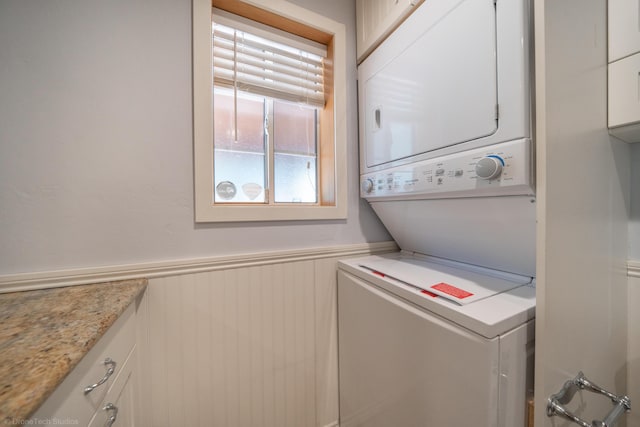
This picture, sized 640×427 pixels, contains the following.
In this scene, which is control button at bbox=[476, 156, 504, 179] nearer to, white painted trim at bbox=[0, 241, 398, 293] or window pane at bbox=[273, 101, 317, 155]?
white painted trim at bbox=[0, 241, 398, 293]

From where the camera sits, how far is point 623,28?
0.76m

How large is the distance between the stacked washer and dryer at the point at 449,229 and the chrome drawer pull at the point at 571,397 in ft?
0.26

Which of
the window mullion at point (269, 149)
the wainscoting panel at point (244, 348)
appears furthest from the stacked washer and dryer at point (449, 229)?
the window mullion at point (269, 149)

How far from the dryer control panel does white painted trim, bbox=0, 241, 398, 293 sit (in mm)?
509

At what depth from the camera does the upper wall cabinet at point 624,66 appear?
731 millimetres

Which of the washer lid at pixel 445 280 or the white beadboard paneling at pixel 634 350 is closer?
the washer lid at pixel 445 280

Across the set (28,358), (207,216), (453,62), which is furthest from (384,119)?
(28,358)

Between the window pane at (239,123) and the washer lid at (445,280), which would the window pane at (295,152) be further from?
the washer lid at (445,280)

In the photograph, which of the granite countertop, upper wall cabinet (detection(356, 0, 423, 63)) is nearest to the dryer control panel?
upper wall cabinet (detection(356, 0, 423, 63))

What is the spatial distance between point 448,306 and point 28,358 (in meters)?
1.00

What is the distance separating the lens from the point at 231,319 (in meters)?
1.12

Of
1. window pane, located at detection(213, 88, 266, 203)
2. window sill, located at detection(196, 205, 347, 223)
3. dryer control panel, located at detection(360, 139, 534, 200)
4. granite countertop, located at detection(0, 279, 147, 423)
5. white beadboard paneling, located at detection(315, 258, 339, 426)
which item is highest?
window pane, located at detection(213, 88, 266, 203)

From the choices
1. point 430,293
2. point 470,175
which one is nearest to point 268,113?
point 470,175

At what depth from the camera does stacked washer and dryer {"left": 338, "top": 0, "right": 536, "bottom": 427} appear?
62cm
